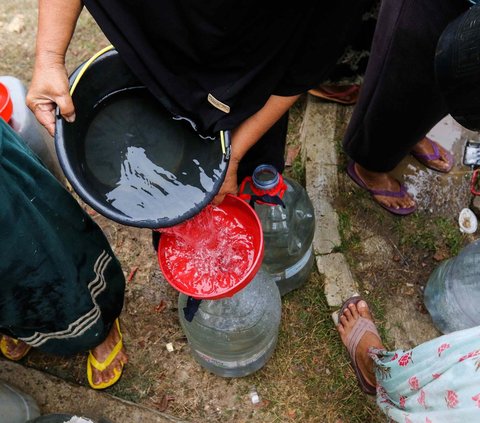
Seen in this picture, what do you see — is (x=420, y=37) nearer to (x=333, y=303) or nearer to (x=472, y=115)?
(x=472, y=115)

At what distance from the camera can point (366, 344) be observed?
2.32 meters

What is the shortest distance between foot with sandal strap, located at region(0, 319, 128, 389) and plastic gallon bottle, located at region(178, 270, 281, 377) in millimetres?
360

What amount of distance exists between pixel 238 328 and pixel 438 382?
0.97 metres

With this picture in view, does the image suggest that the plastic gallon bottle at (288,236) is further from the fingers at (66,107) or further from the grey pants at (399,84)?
the fingers at (66,107)

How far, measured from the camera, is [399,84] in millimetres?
2102

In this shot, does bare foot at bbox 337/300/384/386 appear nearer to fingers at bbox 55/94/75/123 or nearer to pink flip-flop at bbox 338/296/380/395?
pink flip-flop at bbox 338/296/380/395

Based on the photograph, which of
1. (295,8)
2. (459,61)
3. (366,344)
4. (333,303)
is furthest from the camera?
(333,303)

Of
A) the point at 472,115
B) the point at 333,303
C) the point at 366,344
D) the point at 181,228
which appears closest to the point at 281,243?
the point at 333,303

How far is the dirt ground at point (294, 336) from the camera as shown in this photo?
92.4 inches

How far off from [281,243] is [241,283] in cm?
83

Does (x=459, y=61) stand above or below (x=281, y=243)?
above

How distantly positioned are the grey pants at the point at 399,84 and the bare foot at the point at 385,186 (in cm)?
20

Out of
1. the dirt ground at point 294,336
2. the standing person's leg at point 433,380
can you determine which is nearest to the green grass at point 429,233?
the dirt ground at point 294,336

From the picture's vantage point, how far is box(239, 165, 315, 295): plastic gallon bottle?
2.28m
